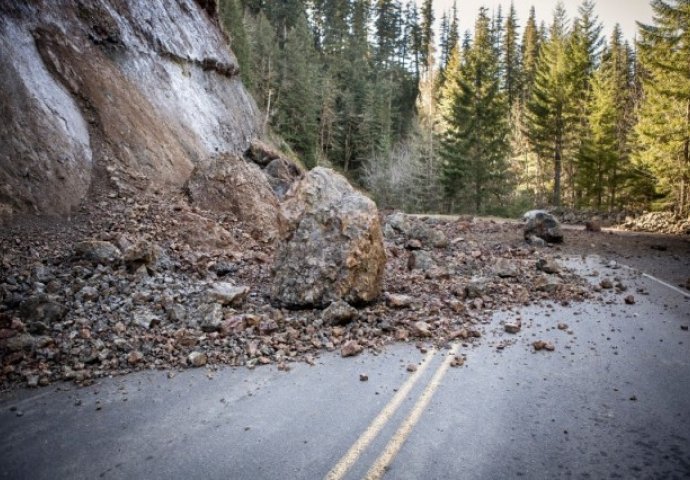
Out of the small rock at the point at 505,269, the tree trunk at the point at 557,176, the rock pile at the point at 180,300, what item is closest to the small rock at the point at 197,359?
the rock pile at the point at 180,300

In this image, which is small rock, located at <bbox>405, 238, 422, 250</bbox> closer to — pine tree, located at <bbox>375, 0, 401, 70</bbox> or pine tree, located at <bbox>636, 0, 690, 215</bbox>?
pine tree, located at <bbox>636, 0, 690, 215</bbox>

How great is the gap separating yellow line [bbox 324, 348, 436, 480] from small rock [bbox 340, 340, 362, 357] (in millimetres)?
949

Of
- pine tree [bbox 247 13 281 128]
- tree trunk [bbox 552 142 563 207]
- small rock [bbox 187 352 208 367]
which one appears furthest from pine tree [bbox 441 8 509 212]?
small rock [bbox 187 352 208 367]

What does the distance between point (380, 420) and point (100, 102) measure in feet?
42.1

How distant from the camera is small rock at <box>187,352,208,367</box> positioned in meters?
5.21

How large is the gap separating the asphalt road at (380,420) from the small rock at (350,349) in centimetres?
17

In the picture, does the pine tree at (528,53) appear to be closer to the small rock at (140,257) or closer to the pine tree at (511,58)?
the pine tree at (511,58)

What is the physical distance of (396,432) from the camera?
3.79 meters

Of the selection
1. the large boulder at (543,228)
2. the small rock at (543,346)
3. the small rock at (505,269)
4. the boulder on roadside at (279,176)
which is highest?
the boulder on roadside at (279,176)

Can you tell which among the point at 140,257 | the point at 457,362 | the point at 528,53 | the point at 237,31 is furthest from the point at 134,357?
the point at 528,53

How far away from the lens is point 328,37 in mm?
57938

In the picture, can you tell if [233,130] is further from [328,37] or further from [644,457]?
[328,37]

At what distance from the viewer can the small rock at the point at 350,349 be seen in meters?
5.59

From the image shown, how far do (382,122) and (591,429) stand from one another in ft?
153
